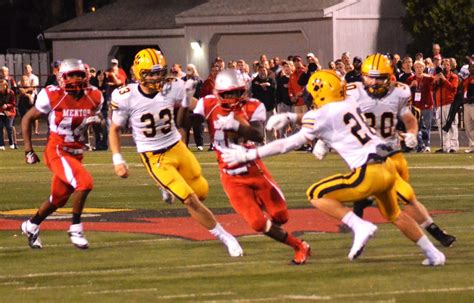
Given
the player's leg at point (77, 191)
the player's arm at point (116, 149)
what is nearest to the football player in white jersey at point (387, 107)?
the player's arm at point (116, 149)

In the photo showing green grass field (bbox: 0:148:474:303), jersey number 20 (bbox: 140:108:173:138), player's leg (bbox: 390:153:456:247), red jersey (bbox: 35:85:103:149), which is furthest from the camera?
red jersey (bbox: 35:85:103:149)

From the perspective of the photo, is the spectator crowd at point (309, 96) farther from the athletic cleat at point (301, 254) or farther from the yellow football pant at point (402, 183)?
the athletic cleat at point (301, 254)

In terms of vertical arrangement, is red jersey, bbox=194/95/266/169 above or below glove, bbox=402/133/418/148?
above

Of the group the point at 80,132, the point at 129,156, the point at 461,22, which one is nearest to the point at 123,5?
the point at 461,22

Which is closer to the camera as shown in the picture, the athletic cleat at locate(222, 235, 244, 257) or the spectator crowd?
the athletic cleat at locate(222, 235, 244, 257)

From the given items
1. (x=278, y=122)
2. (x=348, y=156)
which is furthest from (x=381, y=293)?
(x=278, y=122)

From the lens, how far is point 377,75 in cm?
1288

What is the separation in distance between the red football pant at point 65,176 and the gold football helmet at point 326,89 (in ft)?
8.55

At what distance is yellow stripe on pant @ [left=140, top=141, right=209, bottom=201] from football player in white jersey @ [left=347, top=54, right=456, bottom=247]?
154cm

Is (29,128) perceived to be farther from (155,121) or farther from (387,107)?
(387,107)

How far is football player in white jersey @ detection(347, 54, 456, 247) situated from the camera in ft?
41.9

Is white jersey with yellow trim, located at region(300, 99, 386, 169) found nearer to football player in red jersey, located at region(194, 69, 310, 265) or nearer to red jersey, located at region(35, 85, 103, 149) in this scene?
football player in red jersey, located at region(194, 69, 310, 265)

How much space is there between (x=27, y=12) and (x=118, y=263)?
42.8m

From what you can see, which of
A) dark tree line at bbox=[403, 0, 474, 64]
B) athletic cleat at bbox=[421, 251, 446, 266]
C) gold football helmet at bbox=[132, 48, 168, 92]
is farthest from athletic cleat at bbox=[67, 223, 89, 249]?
dark tree line at bbox=[403, 0, 474, 64]
